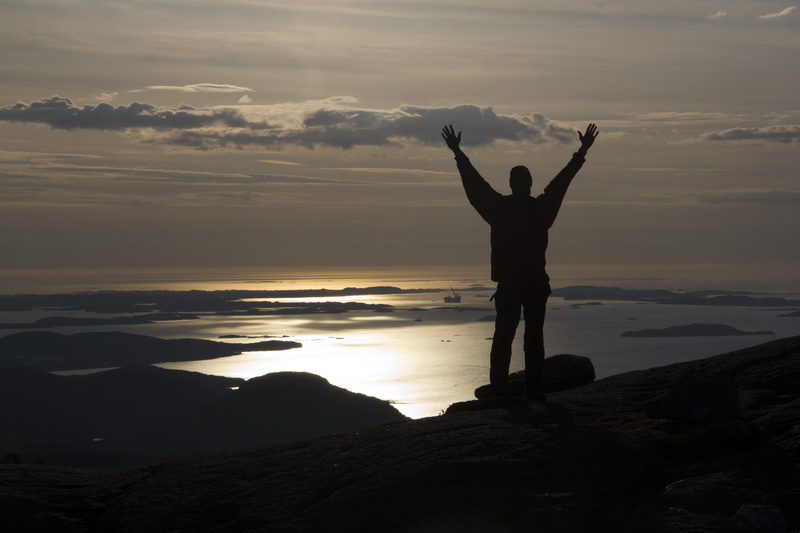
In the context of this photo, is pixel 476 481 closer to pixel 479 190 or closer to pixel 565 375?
pixel 479 190

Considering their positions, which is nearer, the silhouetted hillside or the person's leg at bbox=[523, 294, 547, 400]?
the person's leg at bbox=[523, 294, 547, 400]

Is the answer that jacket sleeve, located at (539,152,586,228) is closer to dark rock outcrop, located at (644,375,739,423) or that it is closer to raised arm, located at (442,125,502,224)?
raised arm, located at (442,125,502,224)

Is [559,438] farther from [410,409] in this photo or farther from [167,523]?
[410,409]

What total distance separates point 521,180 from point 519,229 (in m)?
0.69

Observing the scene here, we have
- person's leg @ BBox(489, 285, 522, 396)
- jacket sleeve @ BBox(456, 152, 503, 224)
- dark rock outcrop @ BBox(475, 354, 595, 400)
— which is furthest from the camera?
dark rock outcrop @ BBox(475, 354, 595, 400)

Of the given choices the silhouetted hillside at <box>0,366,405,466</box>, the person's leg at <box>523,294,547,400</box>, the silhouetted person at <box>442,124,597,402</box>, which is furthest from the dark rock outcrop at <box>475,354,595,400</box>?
the silhouetted hillside at <box>0,366,405,466</box>

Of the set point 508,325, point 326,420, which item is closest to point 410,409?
point 326,420

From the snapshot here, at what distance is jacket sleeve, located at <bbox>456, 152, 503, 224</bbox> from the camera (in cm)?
1128

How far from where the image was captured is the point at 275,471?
31.4ft

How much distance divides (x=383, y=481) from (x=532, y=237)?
4.44m

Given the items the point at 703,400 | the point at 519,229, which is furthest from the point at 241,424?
the point at 703,400

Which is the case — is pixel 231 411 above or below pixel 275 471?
below

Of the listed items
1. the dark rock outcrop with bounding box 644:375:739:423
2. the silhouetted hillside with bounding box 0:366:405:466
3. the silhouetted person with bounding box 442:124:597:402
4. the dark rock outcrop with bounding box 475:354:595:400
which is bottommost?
the silhouetted hillside with bounding box 0:366:405:466

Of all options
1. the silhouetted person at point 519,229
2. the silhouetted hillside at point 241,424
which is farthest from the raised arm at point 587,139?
the silhouetted hillside at point 241,424
